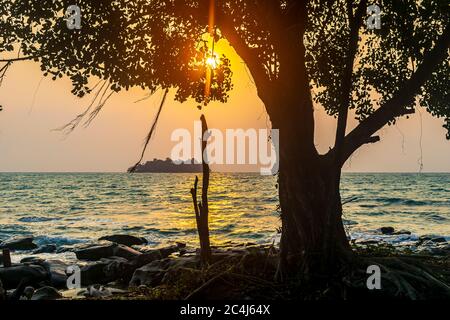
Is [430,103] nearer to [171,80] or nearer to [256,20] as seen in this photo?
[256,20]

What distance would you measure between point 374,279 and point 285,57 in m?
6.06

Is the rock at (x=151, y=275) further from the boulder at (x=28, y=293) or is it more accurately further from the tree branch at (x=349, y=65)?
the tree branch at (x=349, y=65)

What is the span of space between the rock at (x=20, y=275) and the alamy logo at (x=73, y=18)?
37.6 feet

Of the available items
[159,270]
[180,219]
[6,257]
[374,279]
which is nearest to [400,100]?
[374,279]

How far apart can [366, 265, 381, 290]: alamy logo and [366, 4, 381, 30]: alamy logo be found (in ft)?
23.6

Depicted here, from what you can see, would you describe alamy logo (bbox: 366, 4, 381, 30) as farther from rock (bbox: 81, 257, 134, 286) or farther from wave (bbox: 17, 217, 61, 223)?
wave (bbox: 17, 217, 61, 223)

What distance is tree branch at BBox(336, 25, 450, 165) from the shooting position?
14398mm

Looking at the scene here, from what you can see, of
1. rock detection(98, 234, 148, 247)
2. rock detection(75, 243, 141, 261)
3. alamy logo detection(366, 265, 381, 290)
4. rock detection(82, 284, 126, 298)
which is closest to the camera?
alamy logo detection(366, 265, 381, 290)

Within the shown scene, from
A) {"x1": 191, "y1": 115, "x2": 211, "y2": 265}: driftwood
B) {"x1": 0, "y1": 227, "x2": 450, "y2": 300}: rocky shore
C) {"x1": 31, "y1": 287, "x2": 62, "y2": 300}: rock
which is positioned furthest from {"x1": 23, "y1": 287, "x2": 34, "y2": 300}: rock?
{"x1": 191, "y1": 115, "x2": 211, "y2": 265}: driftwood

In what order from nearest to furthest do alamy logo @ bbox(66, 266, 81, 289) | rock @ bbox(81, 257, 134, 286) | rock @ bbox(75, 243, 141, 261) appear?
alamy logo @ bbox(66, 266, 81, 289), rock @ bbox(81, 257, 134, 286), rock @ bbox(75, 243, 141, 261)

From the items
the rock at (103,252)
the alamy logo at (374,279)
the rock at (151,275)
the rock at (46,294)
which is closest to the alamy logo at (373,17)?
the alamy logo at (374,279)

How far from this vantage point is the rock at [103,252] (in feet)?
97.2
